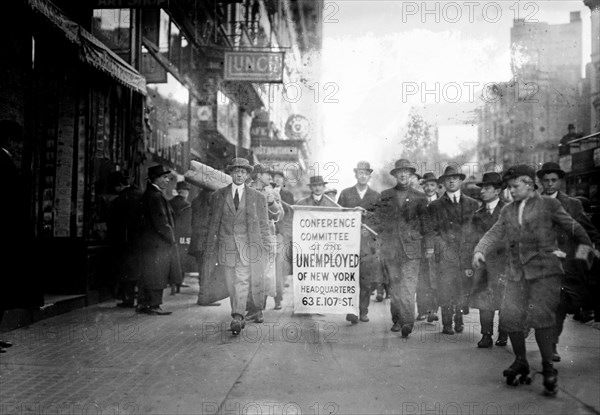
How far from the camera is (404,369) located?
229 inches

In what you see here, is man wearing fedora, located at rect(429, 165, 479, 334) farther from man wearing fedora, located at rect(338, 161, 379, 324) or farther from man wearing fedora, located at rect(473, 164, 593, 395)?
man wearing fedora, located at rect(473, 164, 593, 395)

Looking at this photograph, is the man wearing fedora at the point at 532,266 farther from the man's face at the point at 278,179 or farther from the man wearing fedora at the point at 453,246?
the man's face at the point at 278,179

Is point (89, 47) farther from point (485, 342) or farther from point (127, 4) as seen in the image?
point (485, 342)

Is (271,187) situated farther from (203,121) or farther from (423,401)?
(203,121)

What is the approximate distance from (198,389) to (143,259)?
4571 mm

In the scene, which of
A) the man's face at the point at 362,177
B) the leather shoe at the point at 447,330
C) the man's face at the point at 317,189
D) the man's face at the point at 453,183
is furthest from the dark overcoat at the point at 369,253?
the man's face at the point at 317,189

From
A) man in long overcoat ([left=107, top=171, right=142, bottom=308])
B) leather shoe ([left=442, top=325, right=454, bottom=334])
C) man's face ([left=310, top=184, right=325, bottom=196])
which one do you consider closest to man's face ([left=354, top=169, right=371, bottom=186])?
man's face ([left=310, top=184, right=325, bottom=196])

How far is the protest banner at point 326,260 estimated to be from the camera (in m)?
8.61

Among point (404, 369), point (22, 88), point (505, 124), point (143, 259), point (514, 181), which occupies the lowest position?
point (404, 369)

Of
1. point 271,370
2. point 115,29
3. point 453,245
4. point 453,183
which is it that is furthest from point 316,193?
point 115,29

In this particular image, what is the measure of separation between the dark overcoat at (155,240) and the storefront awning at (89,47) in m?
1.95

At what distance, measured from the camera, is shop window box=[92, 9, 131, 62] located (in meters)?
11.7

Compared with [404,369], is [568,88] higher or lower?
higher

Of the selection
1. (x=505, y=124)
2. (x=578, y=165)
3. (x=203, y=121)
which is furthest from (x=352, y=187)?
(x=505, y=124)
